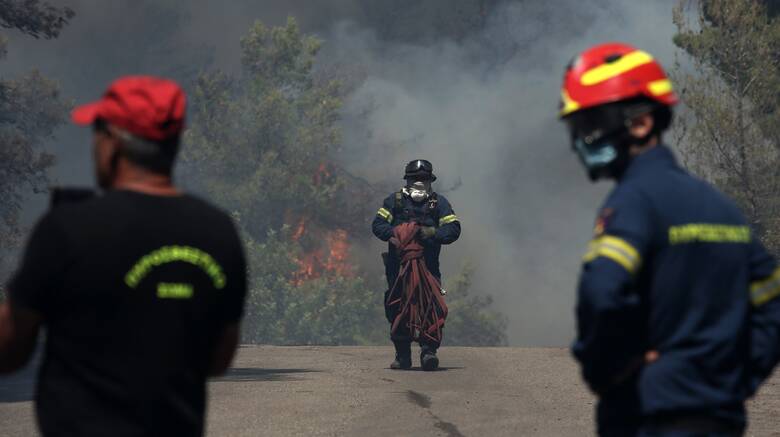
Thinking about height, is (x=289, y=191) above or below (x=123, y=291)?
below

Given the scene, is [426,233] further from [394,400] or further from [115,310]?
[115,310]

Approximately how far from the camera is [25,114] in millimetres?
50500

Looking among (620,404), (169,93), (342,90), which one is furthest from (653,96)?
(342,90)

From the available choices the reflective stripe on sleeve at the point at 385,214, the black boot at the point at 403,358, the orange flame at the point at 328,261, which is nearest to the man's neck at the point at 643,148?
the reflective stripe on sleeve at the point at 385,214

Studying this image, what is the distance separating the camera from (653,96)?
391cm

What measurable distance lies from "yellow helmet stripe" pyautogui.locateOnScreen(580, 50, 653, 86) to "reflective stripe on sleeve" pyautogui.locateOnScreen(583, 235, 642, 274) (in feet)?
1.59

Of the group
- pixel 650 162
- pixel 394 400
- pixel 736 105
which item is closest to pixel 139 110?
pixel 650 162

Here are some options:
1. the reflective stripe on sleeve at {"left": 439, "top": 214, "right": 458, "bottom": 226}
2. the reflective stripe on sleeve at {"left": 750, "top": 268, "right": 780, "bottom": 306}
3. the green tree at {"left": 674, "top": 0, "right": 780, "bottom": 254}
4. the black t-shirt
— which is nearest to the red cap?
the black t-shirt

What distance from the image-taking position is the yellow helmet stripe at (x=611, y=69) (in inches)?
155

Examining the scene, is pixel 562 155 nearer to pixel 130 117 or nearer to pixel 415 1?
pixel 415 1

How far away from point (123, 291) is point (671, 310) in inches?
50.9

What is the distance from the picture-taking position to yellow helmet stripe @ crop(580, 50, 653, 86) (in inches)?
155

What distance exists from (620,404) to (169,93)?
132 centimetres

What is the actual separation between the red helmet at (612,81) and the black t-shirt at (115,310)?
3.46ft
